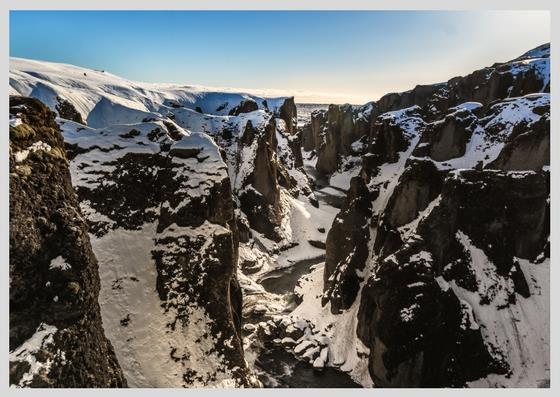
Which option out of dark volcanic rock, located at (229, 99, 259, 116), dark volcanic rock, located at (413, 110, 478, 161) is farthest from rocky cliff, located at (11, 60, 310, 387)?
dark volcanic rock, located at (229, 99, 259, 116)

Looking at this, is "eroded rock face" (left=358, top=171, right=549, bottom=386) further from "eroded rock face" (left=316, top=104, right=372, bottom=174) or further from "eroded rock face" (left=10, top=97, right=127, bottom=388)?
"eroded rock face" (left=316, top=104, right=372, bottom=174)

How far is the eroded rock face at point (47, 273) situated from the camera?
16781 millimetres

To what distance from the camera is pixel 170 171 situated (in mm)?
40188

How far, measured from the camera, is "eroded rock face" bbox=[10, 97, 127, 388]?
55.1 ft

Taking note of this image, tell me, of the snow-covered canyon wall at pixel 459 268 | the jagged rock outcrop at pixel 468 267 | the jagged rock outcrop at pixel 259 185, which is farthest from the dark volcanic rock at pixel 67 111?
the jagged rock outcrop at pixel 468 267

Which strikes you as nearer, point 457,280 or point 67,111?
point 457,280

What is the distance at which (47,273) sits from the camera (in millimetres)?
18281

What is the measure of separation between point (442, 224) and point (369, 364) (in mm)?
16270

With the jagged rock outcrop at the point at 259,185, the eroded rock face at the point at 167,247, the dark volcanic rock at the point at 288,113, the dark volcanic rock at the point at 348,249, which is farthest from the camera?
the dark volcanic rock at the point at 288,113

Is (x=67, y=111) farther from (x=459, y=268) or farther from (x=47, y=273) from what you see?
(x=459, y=268)

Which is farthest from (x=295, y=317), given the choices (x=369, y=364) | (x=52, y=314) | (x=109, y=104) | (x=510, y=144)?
(x=109, y=104)

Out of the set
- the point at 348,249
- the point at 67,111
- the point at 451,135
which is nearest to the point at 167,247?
the point at 348,249

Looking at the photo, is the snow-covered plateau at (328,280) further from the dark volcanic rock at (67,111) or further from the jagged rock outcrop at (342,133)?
the jagged rock outcrop at (342,133)

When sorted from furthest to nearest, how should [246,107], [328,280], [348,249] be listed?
[246,107], [328,280], [348,249]
